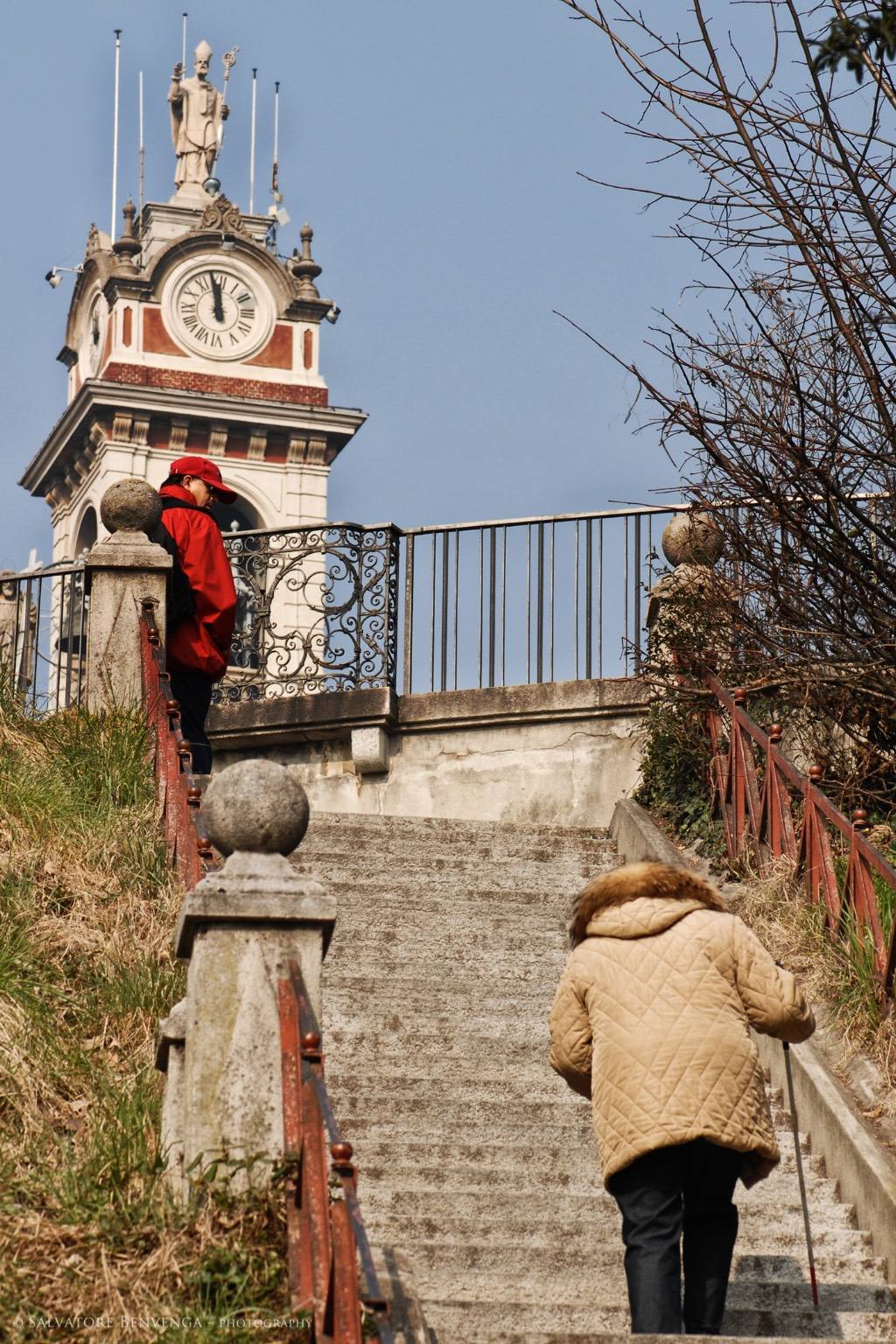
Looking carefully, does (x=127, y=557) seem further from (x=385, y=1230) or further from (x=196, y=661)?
(x=385, y=1230)

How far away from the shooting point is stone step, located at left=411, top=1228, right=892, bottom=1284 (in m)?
6.98

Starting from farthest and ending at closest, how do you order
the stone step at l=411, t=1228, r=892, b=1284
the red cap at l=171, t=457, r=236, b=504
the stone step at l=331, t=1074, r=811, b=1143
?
the red cap at l=171, t=457, r=236, b=504, the stone step at l=331, t=1074, r=811, b=1143, the stone step at l=411, t=1228, r=892, b=1284

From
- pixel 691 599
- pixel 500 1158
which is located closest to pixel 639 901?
pixel 500 1158

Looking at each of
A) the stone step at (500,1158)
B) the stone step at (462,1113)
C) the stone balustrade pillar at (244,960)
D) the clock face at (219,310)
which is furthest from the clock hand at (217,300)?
the stone balustrade pillar at (244,960)

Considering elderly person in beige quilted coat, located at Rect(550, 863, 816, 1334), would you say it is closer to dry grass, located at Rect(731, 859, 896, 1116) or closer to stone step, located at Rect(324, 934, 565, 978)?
dry grass, located at Rect(731, 859, 896, 1116)

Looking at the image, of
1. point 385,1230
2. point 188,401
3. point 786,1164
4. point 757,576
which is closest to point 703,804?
point 757,576

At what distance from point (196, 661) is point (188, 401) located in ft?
107

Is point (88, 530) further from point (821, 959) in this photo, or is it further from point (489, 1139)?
point (489, 1139)

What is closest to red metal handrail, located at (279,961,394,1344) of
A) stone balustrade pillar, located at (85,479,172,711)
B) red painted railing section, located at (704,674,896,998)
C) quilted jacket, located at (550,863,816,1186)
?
quilted jacket, located at (550,863,816,1186)

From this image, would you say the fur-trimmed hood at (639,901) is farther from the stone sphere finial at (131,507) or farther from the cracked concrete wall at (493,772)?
the cracked concrete wall at (493,772)

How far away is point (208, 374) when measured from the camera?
44562 millimetres

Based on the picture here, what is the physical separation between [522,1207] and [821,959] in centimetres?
227

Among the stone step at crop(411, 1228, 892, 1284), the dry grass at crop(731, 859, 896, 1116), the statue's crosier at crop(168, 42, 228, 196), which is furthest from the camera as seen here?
the statue's crosier at crop(168, 42, 228, 196)

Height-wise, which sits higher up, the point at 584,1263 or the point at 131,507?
the point at 131,507
